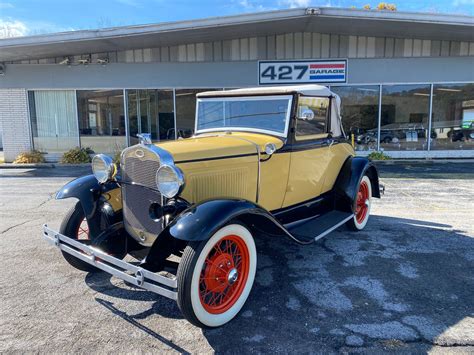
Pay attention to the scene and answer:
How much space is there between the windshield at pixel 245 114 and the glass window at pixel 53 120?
979 cm

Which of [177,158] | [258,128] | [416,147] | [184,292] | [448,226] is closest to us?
[184,292]

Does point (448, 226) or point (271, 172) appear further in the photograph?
point (448, 226)

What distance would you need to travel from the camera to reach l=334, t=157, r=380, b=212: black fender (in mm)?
4594

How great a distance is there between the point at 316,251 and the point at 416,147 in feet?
32.0

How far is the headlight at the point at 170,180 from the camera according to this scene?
279 centimetres

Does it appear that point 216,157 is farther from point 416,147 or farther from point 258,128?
point 416,147

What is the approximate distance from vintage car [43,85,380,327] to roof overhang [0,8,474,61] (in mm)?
6118

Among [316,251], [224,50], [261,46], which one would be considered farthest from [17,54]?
[316,251]

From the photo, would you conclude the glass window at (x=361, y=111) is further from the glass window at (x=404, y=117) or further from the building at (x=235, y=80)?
the glass window at (x=404, y=117)

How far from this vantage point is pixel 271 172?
3666 millimetres

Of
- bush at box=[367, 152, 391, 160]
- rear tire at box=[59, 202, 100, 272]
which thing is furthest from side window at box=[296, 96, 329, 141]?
bush at box=[367, 152, 391, 160]

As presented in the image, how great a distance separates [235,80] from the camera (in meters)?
11.8

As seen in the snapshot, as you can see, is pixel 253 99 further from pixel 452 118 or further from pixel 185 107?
pixel 452 118

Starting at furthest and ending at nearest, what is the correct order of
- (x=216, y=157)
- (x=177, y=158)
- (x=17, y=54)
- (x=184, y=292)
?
(x=17, y=54)
(x=216, y=157)
(x=177, y=158)
(x=184, y=292)
